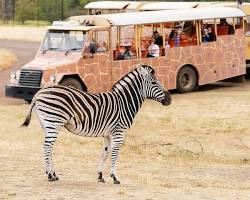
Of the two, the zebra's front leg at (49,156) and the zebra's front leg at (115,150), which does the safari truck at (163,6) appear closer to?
the zebra's front leg at (115,150)

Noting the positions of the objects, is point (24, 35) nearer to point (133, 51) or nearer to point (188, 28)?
point (188, 28)

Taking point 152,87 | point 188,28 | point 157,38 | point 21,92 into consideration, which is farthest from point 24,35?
point 152,87

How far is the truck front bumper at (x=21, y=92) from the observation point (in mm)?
21359

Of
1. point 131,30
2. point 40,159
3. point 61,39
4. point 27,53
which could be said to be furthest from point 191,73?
point 27,53

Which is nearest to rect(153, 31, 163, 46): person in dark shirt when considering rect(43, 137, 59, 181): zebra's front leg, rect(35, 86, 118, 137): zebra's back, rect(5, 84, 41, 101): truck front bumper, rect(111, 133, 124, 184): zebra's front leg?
rect(5, 84, 41, 101): truck front bumper

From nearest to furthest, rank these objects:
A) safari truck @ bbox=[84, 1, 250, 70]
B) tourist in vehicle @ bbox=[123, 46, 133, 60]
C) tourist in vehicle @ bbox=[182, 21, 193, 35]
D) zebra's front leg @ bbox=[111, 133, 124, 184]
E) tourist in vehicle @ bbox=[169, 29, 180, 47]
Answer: zebra's front leg @ bbox=[111, 133, 124, 184] → tourist in vehicle @ bbox=[123, 46, 133, 60] → tourist in vehicle @ bbox=[169, 29, 180, 47] → tourist in vehicle @ bbox=[182, 21, 193, 35] → safari truck @ bbox=[84, 1, 250, 70]

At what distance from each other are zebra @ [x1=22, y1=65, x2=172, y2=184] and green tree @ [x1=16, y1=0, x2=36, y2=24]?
73126mm

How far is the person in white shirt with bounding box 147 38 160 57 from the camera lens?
23.6 metres

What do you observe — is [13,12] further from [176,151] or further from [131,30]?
[176,151]

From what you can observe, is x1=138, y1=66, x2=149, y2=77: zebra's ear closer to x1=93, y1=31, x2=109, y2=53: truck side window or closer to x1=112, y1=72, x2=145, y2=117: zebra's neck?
x1=112, y1=72, x2=145, y2=117: zebra's neck

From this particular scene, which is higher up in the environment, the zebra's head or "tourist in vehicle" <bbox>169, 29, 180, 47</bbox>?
"tourist in vehicle" <bbox>169, 29, 180, 47</bbox>

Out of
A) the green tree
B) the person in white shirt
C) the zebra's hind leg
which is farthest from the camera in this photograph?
the green tree

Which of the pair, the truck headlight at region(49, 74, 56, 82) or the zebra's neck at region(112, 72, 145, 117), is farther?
the truck headlight at region(49, 74, 56, 82)

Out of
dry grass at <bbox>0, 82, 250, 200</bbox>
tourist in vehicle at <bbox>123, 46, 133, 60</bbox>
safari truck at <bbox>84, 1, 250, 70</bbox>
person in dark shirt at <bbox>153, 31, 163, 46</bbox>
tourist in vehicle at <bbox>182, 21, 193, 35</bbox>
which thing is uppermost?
safari truck at <bbox>84, 1, 250, 70</bbox>
